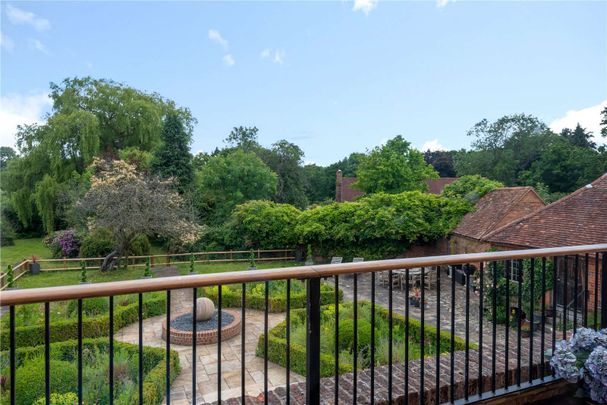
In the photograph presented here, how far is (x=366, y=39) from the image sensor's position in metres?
9.10

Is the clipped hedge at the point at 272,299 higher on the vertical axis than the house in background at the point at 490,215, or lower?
lower

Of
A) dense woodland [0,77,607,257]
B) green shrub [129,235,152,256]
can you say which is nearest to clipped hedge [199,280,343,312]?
dense woodland [0,77,607,257]

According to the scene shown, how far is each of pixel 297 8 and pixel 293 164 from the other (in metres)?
18.4

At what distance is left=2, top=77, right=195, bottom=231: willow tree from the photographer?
54.5 ft

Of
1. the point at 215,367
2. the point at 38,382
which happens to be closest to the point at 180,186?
the point at 215,367

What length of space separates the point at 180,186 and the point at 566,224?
49.6ft

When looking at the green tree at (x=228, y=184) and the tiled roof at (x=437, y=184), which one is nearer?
the green tree at (x=228, y=184)

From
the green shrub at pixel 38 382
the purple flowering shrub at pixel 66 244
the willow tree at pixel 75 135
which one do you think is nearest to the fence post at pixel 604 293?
the green shrub at pixel 38 382

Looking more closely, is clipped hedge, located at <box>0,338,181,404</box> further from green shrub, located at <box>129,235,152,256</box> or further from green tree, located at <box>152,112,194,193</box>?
green tree, located at <box>152,112,194,193</box>

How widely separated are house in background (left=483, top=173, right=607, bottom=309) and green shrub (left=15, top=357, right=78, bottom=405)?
8986mm

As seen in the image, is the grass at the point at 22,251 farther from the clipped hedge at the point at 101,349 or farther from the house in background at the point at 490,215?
the house in background at the point at 490,215

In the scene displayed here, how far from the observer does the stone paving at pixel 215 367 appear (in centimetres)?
485

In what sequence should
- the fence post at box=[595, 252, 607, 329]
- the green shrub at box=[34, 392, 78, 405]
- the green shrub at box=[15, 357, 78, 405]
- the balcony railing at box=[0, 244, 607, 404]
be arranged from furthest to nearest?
1. the green shrub at box=[15, 357, 78, 405]
2. the green shrub at box=[34, 392, 78, 405]
3. the fence post at box=[595, 252, 607, 329]
4. the balcony railing at box=[0, 244, 607, 404]

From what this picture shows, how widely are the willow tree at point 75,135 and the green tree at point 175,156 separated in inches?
50.1
